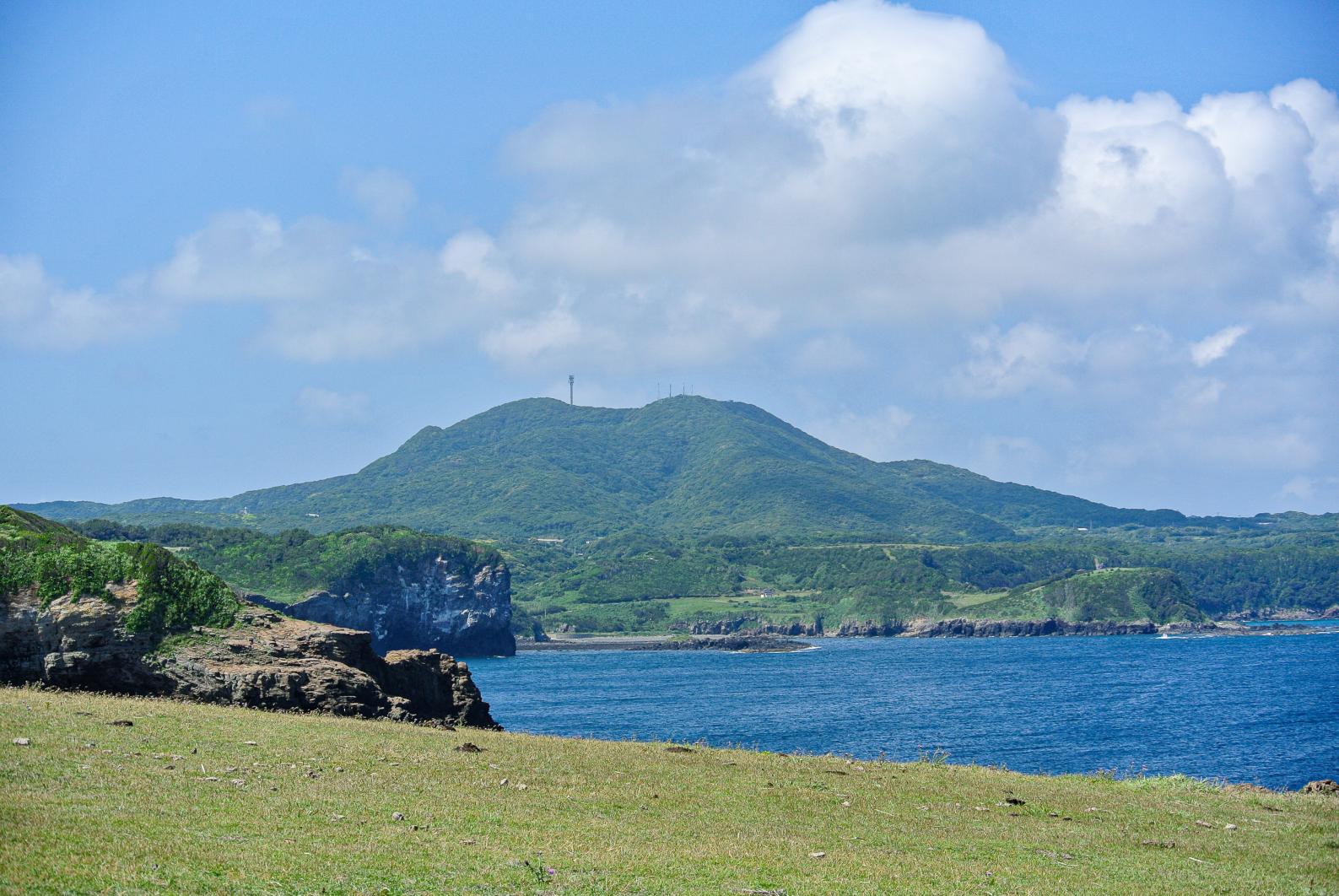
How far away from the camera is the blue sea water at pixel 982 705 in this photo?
65562mm

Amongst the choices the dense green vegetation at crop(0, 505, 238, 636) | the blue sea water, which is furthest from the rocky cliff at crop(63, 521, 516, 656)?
the dense green vegetation at crop(0, 505, 238, 636)

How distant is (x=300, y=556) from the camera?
187 m

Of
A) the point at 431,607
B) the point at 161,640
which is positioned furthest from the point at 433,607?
the point at 161,640

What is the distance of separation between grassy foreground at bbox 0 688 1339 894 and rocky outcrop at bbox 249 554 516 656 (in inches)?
6248

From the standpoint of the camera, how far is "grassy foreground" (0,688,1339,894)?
1405 cm

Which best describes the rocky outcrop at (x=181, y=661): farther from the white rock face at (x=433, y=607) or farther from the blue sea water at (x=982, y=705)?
the white rock face at (x=433, y=607)

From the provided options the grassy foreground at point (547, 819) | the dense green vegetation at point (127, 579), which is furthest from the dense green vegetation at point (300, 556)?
the grassy foreground at point (547, 819)

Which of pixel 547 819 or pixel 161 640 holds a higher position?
pixel 161 640

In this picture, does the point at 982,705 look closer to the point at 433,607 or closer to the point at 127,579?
the point at 127,579

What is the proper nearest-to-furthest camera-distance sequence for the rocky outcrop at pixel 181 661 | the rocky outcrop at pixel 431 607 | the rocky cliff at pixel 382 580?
the rocky outcrop at pixel 181 661, the rocky cliff at pixel 382 580, the rocky outcrop at pixel 431 607

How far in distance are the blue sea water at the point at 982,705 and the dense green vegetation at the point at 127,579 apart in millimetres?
21138

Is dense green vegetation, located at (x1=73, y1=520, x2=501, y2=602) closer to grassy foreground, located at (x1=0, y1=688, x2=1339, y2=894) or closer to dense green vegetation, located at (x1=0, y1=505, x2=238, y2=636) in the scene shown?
dense green vegetation, located at (x1=0, y1=505, x2=238, y2=636)

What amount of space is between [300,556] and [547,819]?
17957cm

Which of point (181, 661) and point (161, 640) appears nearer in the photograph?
point (181, 661)
